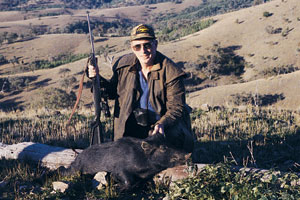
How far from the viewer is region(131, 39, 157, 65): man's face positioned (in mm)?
4117

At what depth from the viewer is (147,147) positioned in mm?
3748

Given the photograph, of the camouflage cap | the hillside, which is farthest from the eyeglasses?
the hillside

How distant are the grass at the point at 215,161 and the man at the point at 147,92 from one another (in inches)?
33.7

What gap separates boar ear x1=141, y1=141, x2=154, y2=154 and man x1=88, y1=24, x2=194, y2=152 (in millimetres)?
408

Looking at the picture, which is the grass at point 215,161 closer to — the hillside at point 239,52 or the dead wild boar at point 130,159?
the dead wild boar at point 130,159

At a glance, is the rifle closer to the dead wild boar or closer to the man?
the man

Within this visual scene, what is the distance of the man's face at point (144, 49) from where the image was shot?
4.12 m

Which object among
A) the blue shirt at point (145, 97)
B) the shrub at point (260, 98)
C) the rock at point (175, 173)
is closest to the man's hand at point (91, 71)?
the blue shirt at point (145, 97)

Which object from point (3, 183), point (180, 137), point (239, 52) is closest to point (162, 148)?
point (180, 137)

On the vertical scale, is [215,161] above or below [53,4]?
below

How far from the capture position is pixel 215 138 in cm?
610

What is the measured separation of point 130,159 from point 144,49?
1.55 m

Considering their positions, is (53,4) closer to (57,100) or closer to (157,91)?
(57,100)

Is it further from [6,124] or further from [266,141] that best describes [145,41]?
[6,124]
